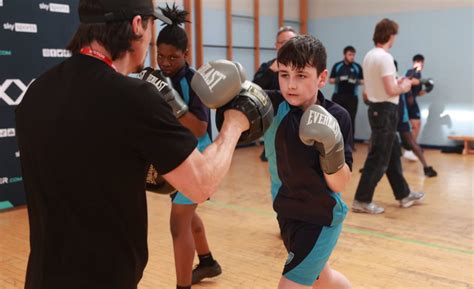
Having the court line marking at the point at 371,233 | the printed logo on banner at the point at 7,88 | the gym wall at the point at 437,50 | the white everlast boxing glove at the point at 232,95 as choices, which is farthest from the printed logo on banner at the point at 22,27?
the gym wall at the point at 437,50

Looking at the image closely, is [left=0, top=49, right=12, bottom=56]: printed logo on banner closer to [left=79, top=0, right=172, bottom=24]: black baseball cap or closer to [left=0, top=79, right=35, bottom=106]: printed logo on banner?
[left=0, top=79, right=35, bottom=106]: printed logo on banner

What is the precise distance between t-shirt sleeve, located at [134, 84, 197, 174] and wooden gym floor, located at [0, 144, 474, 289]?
1840 mm

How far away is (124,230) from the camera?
4.18 feet

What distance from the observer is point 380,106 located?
4.39 meters

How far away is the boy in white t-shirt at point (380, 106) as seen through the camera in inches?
169

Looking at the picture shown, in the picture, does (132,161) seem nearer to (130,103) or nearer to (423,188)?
(130,103)

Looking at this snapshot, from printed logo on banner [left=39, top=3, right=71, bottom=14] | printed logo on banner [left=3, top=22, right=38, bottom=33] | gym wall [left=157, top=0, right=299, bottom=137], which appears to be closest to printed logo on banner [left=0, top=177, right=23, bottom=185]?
printed logo on banner [left=3, top=22, right=38, bottom=33]

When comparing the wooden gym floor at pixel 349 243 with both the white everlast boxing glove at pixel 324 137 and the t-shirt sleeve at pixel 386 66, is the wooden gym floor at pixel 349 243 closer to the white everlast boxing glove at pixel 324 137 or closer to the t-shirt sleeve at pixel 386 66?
the t-shirt sleeve at pixel 386 66

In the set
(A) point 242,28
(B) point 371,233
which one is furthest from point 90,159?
(A) point 242,28

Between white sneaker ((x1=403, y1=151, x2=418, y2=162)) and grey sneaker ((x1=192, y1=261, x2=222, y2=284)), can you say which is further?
white sneaker ((x1=403, y1=151, x2=418, y2=162))

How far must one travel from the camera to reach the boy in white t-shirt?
14.1ft

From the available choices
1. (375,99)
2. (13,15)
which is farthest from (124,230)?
(13,15)

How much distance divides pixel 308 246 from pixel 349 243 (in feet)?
6.10

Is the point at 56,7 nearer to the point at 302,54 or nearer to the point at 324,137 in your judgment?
the point at 302,54
